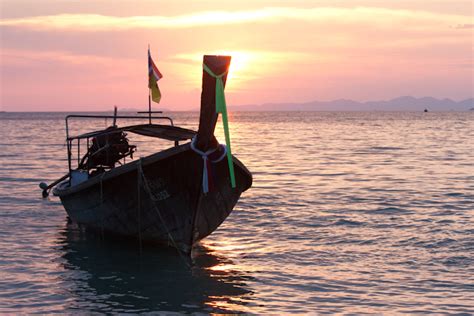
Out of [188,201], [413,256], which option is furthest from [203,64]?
[413,256]

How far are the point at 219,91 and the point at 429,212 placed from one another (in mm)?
10788

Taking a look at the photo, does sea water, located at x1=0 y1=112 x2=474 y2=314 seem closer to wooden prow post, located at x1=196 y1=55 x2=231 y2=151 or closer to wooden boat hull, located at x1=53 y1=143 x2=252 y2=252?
wooden boat hull, located at x1=53 y1=143 x2=252 y2=252

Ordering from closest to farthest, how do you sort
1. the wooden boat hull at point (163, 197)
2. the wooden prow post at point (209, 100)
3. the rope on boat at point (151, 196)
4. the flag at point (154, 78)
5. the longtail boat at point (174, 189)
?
the wooden prow post at point (209, 100), the longtail boat at point (174, 189), the wooden boat hull at point (163, 197), the rope on boat at point (151, 196), the flag at point (154, 78)

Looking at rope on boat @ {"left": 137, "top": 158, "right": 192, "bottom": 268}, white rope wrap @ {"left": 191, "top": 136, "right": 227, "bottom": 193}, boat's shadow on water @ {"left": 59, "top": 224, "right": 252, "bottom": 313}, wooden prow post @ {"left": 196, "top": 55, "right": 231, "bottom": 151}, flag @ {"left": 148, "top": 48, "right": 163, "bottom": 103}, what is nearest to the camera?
Answer: wooden prow post @ {"left": 196, "top": 55, "right": 231, "bottom": 151}

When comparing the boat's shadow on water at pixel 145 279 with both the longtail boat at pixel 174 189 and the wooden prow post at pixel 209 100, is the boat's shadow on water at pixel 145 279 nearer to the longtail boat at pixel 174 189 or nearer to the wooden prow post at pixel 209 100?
the longtail boat at pixel 174 189

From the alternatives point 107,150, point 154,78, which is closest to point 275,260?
point 107,150

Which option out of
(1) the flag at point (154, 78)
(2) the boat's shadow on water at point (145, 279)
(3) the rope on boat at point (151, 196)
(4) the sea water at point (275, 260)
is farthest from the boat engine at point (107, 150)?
(3) the rope on boat at point (151, 196)

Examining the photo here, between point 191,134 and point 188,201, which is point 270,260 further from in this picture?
point 191,134

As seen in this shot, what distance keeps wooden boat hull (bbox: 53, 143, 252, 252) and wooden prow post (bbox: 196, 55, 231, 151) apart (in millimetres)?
404

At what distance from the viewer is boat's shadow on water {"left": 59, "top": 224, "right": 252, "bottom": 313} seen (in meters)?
10.9

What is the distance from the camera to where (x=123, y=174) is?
13414 millimetres

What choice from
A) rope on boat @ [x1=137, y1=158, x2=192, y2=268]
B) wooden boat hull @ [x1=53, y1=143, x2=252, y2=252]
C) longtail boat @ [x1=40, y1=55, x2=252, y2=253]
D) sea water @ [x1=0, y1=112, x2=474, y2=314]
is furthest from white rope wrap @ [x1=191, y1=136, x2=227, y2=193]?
sea water @ [x1=0, y1=112, x2=474, y2=314]

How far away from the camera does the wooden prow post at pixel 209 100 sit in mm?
10758

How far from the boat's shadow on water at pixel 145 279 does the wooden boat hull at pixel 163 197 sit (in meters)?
0.44
